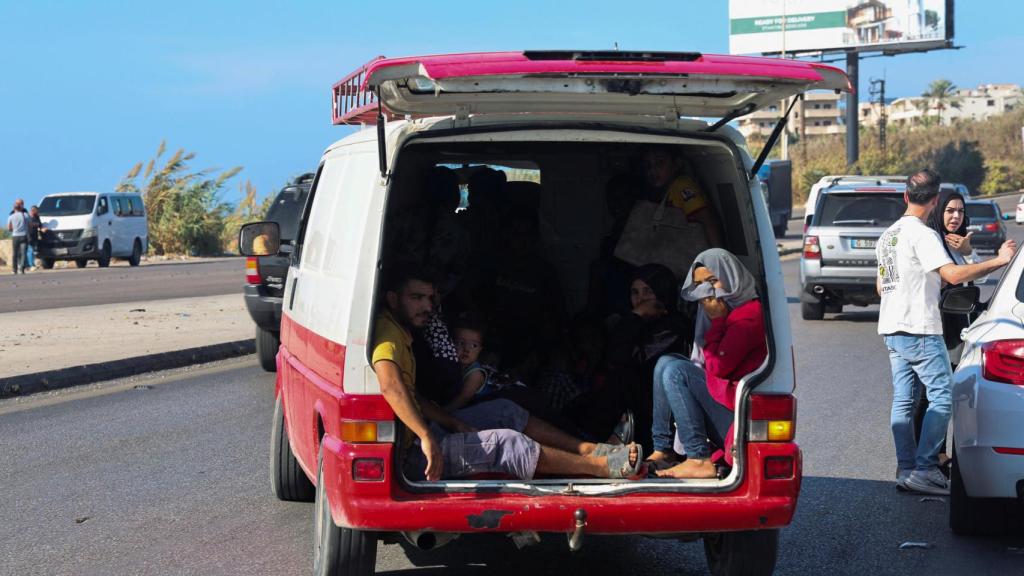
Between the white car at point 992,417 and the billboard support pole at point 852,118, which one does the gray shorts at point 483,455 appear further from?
the billboard support pole at point 852,118

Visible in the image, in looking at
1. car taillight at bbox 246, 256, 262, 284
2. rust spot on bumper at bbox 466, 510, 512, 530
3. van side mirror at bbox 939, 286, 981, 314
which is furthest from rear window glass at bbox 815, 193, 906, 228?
rust spot on bumper at bbox 466, 510, 512, 530

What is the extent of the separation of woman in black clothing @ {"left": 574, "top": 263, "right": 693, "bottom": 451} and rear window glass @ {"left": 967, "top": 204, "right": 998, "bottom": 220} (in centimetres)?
2551

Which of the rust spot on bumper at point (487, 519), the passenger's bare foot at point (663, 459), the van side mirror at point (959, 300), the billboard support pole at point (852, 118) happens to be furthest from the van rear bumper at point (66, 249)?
the billboard support pole at point (852, 118)

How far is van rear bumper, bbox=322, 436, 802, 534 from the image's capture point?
4.97 meters

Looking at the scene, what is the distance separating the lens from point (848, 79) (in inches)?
205

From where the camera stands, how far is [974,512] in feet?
22.3

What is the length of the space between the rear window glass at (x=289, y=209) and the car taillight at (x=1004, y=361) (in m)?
8.51

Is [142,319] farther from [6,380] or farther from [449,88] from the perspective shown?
[449,88]

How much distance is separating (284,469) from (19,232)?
28.0m

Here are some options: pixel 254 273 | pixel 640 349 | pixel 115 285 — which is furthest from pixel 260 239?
pixel 115 285

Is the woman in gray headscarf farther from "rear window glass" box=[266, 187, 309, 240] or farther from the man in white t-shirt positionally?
"rear window glass" box=[266, 187, 309, 240]

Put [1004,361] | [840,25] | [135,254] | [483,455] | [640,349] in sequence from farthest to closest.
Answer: [840,25] → [135,254] → [640,349] → [1004,361] → [483,455]

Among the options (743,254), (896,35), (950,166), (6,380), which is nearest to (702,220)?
(743,254)

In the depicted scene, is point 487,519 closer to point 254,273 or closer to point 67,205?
point 254,273
